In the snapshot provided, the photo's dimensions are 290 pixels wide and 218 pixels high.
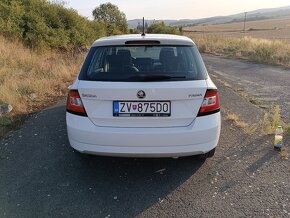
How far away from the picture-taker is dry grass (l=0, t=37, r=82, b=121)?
7133 mm

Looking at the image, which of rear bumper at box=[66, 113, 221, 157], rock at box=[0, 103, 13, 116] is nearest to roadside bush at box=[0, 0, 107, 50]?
rock at box=[0, 103, 13, 116]

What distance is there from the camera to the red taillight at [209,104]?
136 inches

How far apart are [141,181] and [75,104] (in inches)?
46.3

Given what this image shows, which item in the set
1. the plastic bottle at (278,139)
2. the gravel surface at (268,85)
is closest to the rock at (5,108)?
the plastic bottle at (278,139)

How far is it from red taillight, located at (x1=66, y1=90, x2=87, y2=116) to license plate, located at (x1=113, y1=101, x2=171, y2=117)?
398 millimetres

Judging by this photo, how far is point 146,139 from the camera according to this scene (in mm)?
3332

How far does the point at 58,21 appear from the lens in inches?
696

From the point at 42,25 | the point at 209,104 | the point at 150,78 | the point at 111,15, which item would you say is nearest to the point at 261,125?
the point at 209,104

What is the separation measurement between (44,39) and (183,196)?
1391 cm

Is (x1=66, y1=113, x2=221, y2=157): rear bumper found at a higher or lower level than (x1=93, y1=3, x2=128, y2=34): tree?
lower

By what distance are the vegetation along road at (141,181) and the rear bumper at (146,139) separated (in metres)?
0.46

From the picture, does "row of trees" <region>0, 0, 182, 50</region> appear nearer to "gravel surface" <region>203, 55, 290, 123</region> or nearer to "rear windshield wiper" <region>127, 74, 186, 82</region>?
"gravel surface" <region>203, 55, 290, 123</region>

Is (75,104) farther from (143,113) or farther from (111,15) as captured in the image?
(111,15)

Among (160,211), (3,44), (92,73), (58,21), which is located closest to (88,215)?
(160,211)
